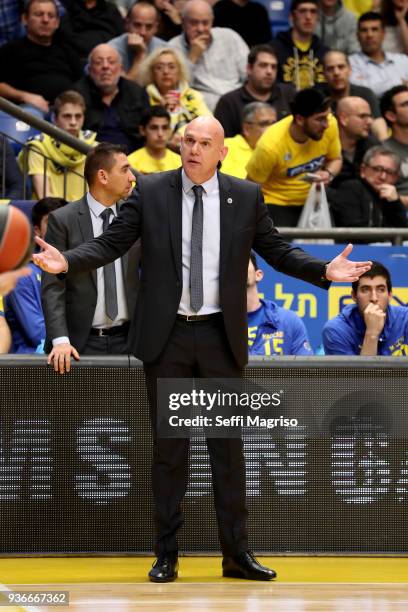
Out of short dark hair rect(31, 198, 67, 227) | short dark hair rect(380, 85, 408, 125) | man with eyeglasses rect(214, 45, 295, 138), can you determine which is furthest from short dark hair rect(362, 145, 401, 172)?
short dark hair rect(31, 198, 67, 227)

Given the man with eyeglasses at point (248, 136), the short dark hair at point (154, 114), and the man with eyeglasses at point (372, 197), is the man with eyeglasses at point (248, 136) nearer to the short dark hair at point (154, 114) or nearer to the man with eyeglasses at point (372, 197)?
the short dark hair at point (154, 114)

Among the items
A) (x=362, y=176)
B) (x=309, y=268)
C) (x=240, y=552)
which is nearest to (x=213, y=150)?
(x=309, y=268)

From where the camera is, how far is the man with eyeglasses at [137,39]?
12359mm

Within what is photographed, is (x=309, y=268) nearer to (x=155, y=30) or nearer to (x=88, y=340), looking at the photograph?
(x=88, y=340)

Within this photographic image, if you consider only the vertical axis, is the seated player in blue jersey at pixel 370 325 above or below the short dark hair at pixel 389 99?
below

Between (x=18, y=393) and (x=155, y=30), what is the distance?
672 centimetres

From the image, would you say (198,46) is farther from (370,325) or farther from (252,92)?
(370,325)

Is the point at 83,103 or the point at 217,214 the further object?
the point at 83,103

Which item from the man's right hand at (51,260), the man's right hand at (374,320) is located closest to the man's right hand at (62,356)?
the man's right hand at (51,260)

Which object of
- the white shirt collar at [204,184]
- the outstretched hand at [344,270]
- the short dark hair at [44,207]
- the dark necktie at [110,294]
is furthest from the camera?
the short dark hair at [44,207]

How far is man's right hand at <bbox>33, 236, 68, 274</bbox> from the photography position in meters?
5.80

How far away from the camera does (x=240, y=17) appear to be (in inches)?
533

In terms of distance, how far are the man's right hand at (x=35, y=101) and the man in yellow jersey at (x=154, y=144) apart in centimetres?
120

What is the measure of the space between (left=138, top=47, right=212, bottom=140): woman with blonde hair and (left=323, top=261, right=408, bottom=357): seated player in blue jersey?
162 inches
